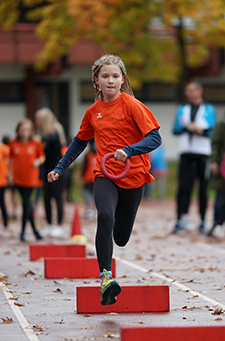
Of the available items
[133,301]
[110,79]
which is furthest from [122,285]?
[110,79]

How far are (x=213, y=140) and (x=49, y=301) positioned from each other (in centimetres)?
579

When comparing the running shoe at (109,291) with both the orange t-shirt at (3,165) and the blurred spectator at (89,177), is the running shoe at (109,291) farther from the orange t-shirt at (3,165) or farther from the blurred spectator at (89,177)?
the blurred spectator at (89,177)

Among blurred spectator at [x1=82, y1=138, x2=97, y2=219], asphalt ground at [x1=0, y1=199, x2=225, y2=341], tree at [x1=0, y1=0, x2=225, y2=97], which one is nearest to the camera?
asphalt ground at [x1=0, y1=199, x2=225, y2=341]

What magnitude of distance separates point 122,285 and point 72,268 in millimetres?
617

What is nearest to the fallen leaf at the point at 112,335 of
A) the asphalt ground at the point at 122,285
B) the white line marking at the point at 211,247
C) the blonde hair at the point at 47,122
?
the asphalt ground at the point at 122,285

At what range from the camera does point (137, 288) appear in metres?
5.16

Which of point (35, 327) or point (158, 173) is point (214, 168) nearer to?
point (35, 327)

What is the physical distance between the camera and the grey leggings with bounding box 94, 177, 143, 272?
505 centimetres

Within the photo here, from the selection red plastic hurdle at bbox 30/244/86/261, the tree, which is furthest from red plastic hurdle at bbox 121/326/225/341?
the tree

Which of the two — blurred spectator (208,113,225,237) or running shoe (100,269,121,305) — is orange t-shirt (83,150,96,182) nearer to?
blurred spectator (208,113,225,237)

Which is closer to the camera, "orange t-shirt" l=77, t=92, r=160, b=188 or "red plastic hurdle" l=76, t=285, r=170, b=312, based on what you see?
"red plastic hurdle" l=76, t=285, r=170, b=312

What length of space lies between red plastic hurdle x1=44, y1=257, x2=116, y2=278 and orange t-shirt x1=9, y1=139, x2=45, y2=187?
380cm

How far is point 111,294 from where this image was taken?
477 cm

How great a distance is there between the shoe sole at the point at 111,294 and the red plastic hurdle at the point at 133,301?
0.36 meters
